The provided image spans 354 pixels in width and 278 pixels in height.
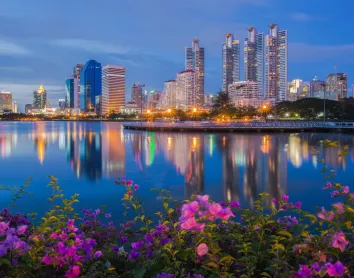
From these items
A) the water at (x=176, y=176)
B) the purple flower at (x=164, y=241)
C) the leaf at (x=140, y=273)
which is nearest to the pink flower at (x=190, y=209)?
the leaf at (x=140, y=273)

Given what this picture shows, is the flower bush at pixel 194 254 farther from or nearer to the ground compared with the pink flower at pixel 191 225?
nearer to the ground

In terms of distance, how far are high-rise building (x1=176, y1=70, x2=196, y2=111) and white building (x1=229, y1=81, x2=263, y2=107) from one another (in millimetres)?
24733

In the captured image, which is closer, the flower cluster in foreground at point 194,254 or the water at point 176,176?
the flower cluster in foreground at point 194,254

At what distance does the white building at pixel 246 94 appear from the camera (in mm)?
161125

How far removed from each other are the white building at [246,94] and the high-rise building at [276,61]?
21956mm

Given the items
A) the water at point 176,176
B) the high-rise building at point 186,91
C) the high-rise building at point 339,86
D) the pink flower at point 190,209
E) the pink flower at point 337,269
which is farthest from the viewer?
the high-rise building at point 186,91

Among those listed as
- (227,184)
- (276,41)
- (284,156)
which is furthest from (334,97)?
(227,184)

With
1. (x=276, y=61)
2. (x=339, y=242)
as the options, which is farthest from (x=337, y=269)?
(x=276, y=61)

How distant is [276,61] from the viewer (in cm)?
19288

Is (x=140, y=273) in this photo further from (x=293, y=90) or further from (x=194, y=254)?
(x=293, y=90)

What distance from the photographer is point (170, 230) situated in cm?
330

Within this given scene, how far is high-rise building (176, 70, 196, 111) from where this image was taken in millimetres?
186250

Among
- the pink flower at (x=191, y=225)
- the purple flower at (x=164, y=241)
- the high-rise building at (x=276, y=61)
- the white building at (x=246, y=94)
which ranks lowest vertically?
the purple flower at (x=164, y=241)

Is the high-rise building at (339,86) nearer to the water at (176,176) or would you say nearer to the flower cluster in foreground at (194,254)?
the water at (176,176)
